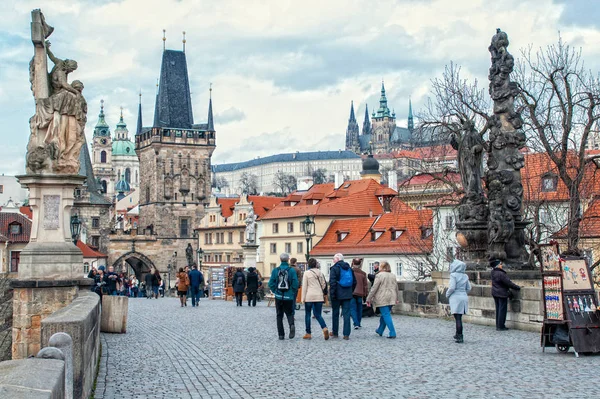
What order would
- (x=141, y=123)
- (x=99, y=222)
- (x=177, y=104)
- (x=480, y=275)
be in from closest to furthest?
(x=480, y=275) → (x=99, y=222) → (x=177, y=104) → (x=141, y=123)

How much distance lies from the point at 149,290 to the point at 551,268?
3205 cm

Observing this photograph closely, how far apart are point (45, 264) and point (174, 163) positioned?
301 feet

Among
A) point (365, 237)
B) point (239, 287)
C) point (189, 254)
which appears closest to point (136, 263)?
point (189, 254)

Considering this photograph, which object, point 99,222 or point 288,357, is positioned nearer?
point 288,357

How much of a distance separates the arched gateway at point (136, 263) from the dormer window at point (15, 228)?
27958 millimetres

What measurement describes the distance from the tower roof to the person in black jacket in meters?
94.0

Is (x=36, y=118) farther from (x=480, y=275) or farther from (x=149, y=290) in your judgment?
(x=149, y=290)

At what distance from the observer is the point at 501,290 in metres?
14.5

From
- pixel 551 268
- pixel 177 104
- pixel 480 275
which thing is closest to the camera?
pixel 551 268

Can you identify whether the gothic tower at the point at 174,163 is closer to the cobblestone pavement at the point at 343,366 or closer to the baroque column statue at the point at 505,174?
the baroque column statue at the point at 505,174

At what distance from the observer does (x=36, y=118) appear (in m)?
13.6

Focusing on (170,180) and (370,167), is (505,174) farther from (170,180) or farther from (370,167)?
(170,180)

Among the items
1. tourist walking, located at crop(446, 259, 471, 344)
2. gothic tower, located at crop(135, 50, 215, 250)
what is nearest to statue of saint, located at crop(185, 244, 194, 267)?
gothic tower, located at crop(135, 50, 215, 250)

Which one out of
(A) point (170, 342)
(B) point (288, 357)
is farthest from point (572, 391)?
(A) point (170, 342)
